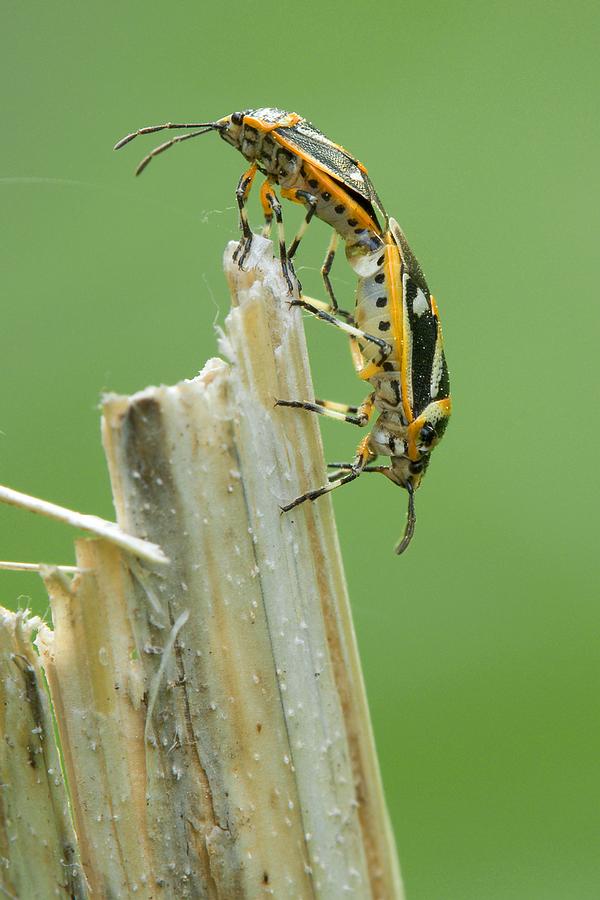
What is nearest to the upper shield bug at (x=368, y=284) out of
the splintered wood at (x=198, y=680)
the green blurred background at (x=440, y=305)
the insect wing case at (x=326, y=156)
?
the insect wing case at (x=326, y=156)

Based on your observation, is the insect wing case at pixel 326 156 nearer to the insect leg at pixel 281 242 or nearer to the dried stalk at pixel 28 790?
the insect leg at pixel 281 242

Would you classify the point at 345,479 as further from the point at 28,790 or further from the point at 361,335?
the point at 28,790

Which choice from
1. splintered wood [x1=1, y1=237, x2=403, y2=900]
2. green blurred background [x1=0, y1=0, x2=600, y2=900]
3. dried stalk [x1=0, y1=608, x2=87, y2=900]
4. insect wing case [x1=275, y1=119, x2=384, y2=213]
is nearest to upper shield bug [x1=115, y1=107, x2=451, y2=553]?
insect wing case [x1=275, y1=119, x2=384, y2=213]

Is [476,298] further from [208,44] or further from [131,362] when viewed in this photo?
[208,44]

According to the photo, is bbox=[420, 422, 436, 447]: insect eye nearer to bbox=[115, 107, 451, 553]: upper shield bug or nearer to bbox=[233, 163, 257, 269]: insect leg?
bbox=[115, 107, 451, 553]: upper shield bug

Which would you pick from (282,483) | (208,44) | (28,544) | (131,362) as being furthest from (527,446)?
(282,483)

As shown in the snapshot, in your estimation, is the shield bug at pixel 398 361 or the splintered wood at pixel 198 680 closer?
the splintered wood at pixel 198 680
